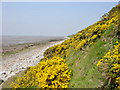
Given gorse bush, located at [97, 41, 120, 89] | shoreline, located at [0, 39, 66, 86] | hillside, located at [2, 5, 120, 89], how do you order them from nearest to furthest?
gorse bush, located at [97, 41, 120, 89] → hillside, located at [2, 5, 120, 89] → shoreline, located at [0, 39, 66, 86]

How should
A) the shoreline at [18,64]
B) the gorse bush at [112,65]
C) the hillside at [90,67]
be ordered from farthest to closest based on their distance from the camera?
the shoreline at [18,64] < the hillside at [90,67] < the gorse bush at [112,65]

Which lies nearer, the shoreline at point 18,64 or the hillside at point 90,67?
the hillside at point 90,67

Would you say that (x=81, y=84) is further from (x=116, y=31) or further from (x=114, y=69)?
(x=116, y=31)

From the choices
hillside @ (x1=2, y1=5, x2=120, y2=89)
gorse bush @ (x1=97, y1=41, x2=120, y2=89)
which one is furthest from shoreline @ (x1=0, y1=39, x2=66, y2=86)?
gorse bush @ (x1=97, y1=41, x2=120, y2=89)

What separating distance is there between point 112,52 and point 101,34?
11.0 feet

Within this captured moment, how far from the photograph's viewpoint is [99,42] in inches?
464

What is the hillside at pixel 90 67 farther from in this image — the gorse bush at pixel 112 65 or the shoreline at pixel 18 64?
the shoreline at pixel 18 64

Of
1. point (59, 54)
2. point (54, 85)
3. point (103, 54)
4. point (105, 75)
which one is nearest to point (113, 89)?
point (105, 75)

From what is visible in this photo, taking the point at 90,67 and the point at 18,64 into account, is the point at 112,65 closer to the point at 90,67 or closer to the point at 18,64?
the point at 90,67

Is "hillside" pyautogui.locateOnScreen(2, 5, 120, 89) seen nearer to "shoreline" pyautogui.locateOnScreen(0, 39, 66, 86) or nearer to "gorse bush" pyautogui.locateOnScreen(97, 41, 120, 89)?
"gorse bush" pyautogui.locateOnScreen(97, 41, 120, 89)

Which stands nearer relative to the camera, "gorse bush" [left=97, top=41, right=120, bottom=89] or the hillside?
"gorse bush" [left=97, top=41, right=120, bottom=89]

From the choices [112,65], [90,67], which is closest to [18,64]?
[90,67]

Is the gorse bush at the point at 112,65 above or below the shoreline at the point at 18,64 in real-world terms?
above

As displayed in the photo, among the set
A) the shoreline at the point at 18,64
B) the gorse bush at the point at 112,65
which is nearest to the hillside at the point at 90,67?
the gorse bush at the point at 112,65
